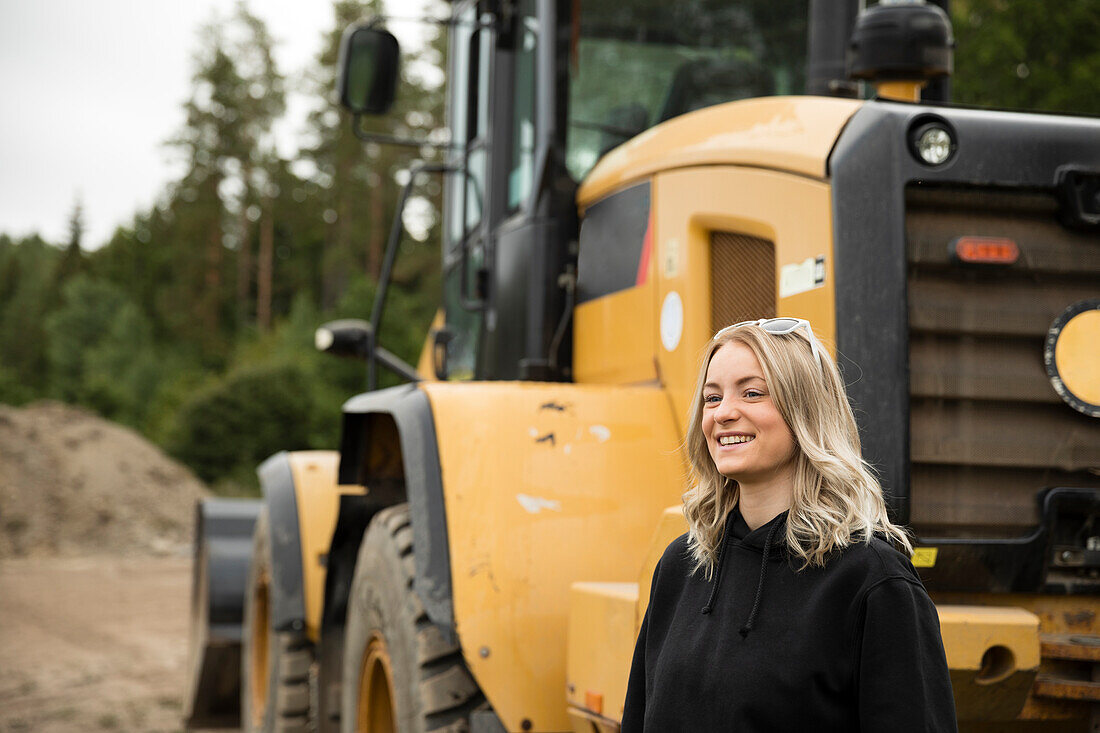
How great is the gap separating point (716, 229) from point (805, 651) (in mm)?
1888

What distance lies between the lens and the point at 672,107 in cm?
435

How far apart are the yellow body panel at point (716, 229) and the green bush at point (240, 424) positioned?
22403 mm

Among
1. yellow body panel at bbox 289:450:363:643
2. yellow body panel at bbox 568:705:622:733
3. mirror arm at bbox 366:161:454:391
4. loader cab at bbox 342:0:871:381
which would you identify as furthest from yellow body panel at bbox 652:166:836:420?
yellow body panel at bbox 289:450:363:643

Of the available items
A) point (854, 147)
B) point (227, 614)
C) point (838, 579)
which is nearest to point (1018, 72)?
point (227, 614)

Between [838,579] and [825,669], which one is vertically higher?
[838,579]

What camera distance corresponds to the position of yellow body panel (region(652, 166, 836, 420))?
2957mm

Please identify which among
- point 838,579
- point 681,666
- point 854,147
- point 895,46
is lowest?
point 681,666

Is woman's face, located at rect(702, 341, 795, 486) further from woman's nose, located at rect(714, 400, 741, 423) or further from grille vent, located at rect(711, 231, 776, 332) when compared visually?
grille vent, located at rect(711, 231, 776, 332)

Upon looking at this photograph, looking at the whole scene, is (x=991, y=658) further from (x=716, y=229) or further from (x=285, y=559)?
(x=285, y=559)

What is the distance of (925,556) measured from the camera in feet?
9.12

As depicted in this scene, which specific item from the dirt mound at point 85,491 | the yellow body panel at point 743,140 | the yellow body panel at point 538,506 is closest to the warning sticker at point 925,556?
the yellow body panel at point 538,506

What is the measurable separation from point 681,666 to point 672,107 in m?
2.86

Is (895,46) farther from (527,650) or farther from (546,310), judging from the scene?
(527,650)

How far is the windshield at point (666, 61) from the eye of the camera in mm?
4285
